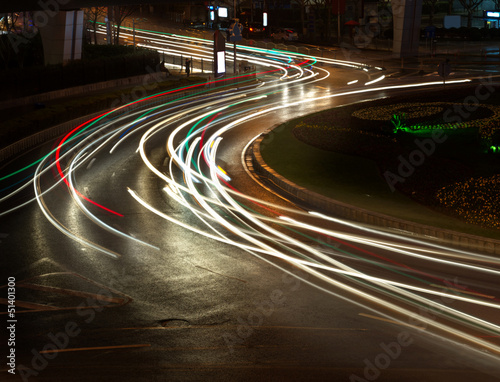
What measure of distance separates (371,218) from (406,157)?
242 inches

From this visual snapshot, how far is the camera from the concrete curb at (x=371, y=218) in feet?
44.8

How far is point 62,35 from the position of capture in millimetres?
41000

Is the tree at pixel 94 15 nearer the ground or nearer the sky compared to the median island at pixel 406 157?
nearer the sky

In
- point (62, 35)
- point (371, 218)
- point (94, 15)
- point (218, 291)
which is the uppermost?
point (94, 15)

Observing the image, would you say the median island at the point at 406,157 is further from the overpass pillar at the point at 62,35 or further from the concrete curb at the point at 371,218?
the overpass pillar at the point at 62,35

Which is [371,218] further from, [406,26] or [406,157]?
[406,26]

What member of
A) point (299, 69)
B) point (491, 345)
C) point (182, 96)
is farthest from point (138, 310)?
point (299, 69)

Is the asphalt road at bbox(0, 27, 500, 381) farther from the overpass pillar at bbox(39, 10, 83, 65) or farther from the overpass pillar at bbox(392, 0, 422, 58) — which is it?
the overpass pillar at bbox(392, 0, 422, 58)

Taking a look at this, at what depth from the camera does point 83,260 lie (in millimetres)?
13586

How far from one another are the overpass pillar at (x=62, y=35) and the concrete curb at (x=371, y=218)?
2462 cm

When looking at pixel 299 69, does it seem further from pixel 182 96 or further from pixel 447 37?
pixel 447 37

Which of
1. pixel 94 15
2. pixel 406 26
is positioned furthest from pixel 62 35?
pixel 94 15

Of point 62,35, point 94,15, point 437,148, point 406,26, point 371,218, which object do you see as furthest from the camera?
point 94,15

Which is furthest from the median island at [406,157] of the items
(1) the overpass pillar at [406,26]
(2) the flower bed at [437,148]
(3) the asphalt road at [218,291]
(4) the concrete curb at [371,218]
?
(1) the overpass pillar at [406,26]
